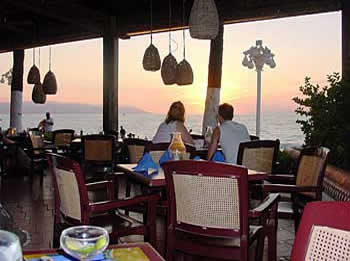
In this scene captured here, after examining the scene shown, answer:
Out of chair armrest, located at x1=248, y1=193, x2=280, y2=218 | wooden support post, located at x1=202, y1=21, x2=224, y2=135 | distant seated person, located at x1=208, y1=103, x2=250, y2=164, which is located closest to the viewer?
chair armrest, located at x1=248, y1=193, x2=280, y2=218

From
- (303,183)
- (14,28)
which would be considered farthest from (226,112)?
(14,28)

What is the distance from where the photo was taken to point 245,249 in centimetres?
254

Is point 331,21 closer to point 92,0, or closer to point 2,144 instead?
point 92,0

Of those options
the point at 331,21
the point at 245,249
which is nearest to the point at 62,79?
the point at 331,21

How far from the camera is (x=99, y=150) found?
22.0 ft

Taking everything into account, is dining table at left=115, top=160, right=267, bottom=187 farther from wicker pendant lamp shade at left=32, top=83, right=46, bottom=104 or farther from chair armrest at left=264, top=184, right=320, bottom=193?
wicker pendant lamp shade at left=32, top=83, right=46, bottom=104

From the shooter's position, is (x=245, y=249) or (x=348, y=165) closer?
(x=245, y=249)

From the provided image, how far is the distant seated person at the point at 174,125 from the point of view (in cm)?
533

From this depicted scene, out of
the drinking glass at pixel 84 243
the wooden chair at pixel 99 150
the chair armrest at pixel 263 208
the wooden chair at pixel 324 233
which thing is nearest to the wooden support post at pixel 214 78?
the wooden chair at pixel 99 150

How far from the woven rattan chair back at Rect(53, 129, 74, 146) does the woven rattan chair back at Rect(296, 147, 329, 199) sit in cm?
601

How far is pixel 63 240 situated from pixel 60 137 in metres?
7.91

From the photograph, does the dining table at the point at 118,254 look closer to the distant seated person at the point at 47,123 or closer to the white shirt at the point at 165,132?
the white shirt at the point at 165,132

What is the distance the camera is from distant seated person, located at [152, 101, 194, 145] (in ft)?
17.5

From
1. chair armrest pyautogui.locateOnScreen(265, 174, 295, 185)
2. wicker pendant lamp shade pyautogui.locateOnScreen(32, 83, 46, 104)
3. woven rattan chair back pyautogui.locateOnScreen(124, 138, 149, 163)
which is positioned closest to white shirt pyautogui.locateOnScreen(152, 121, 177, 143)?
woven rattan chair back pyautogui.locateOnScreen(124, 138, 149, 163)
